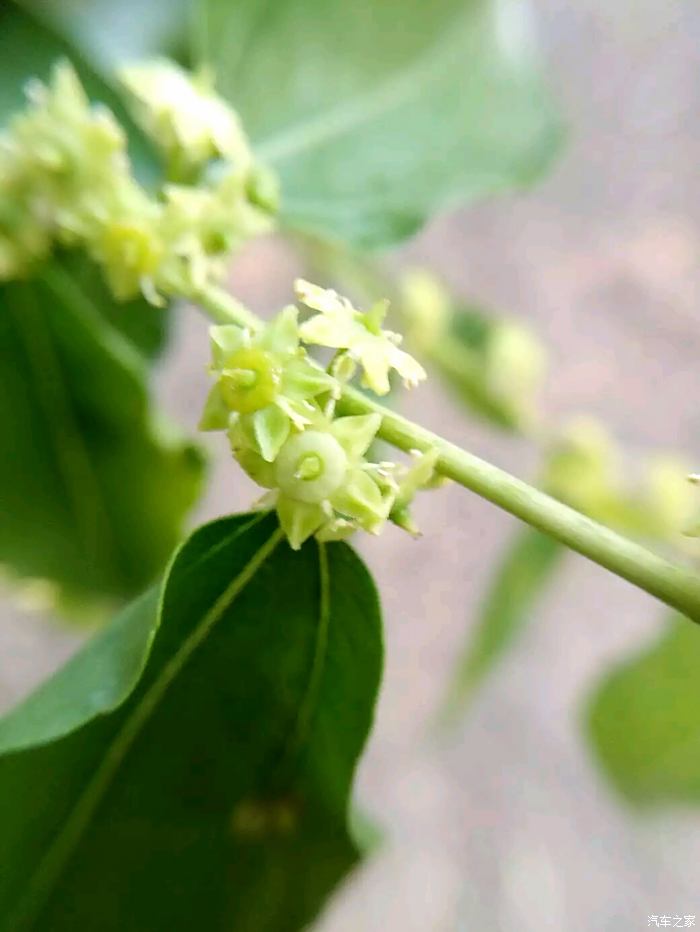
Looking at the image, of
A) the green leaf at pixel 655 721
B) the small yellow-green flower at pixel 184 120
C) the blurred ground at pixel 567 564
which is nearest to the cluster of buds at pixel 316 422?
the small yellow-green flower at pixel 184 120

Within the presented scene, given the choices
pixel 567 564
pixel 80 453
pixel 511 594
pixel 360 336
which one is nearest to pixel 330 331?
pixel 360 336

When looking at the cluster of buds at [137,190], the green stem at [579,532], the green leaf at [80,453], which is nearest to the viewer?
→ the green stem at [579,532]

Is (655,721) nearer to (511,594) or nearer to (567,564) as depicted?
(511,594)

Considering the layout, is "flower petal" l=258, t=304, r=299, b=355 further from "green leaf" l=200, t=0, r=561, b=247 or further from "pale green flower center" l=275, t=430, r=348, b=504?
"green leaf" l=200, t=0, r=561, b=247

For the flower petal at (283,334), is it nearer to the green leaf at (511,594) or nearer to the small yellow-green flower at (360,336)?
the small yellow-green flower at (360,336)

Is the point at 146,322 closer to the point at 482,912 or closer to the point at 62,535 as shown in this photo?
the point at 62,535

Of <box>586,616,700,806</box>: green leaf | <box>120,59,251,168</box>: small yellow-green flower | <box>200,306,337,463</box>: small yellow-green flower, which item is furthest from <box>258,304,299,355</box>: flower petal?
<box>586,616,700,806</box>: green leaf
